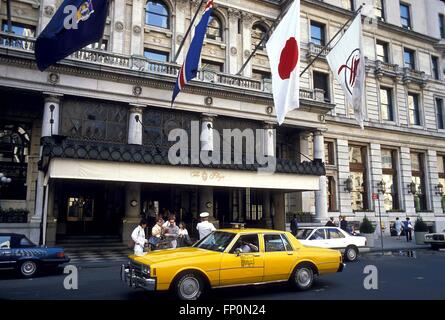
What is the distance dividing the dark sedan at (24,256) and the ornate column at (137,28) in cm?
1466

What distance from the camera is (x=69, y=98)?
19.8 meters

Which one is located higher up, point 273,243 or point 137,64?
point 137,64

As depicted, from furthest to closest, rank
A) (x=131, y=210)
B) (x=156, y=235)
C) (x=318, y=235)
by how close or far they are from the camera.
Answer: (x=131, y=210), (x=318, y=235), (x=156, y=235)

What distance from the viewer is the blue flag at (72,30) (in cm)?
1400

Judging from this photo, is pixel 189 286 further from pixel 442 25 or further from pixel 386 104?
pixel 442 25

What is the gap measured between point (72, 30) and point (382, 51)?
96.4 feet

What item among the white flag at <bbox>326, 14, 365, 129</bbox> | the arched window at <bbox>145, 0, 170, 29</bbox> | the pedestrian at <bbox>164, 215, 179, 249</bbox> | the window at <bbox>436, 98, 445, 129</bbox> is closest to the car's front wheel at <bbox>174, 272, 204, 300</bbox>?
the pedestrian at <bbox>164, 215, 179, 249</bbox>

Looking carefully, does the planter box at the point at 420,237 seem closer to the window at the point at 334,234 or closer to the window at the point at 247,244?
the window at the point at 334,234

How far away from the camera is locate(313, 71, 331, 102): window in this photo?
3027 centimetres

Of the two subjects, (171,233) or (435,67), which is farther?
(435,67)

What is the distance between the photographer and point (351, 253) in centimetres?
1600

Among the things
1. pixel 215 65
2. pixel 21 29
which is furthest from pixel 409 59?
pixel 21 29

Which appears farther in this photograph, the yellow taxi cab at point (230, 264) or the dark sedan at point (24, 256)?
the dark sedan at point (24, 256)

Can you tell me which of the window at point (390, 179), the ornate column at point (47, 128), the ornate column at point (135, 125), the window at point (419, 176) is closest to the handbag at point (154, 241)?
the ornate column at point (47, 128)
